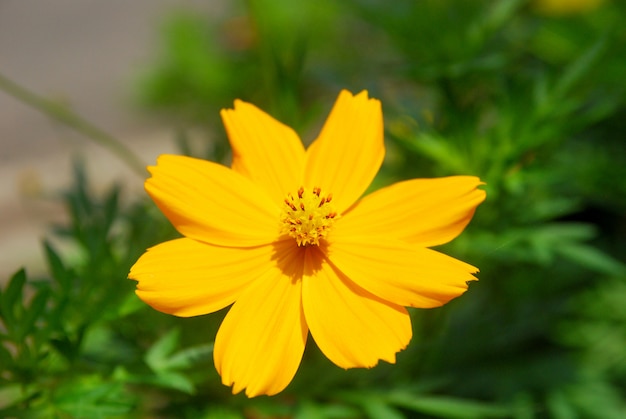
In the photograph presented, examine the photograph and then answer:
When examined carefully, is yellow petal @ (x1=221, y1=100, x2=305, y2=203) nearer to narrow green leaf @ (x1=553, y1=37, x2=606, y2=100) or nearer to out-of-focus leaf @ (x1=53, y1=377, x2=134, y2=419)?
out-of-focus leaf @ (x1=53, y1=377, x2=134, y2=419)

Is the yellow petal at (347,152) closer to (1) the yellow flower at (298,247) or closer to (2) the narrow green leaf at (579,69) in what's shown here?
(1) the yellow flower at (298,247)

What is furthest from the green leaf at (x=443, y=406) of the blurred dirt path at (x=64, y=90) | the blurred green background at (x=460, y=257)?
the blurred dirt path at (x=64, y=90)

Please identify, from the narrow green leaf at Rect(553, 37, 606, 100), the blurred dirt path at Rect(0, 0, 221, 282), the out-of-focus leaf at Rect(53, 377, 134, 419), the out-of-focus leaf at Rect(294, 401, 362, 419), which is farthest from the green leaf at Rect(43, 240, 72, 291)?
the blurred dirt path at Rect(0, 0, 221, 282)

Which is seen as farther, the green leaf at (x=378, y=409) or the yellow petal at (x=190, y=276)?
the green leaf at (x=378, y=409)

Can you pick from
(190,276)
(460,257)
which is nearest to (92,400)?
(190,276)

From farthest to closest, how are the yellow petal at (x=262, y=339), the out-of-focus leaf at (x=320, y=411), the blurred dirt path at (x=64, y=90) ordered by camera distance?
the blurred dirt path at (x=64, y=90) → the out-of-focus leaf at (x=320, y=411) → the yellow petal at (x=262, y=339)

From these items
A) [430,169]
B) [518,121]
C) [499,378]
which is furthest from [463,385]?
[518,121]

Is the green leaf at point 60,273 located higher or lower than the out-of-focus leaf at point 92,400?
higher
